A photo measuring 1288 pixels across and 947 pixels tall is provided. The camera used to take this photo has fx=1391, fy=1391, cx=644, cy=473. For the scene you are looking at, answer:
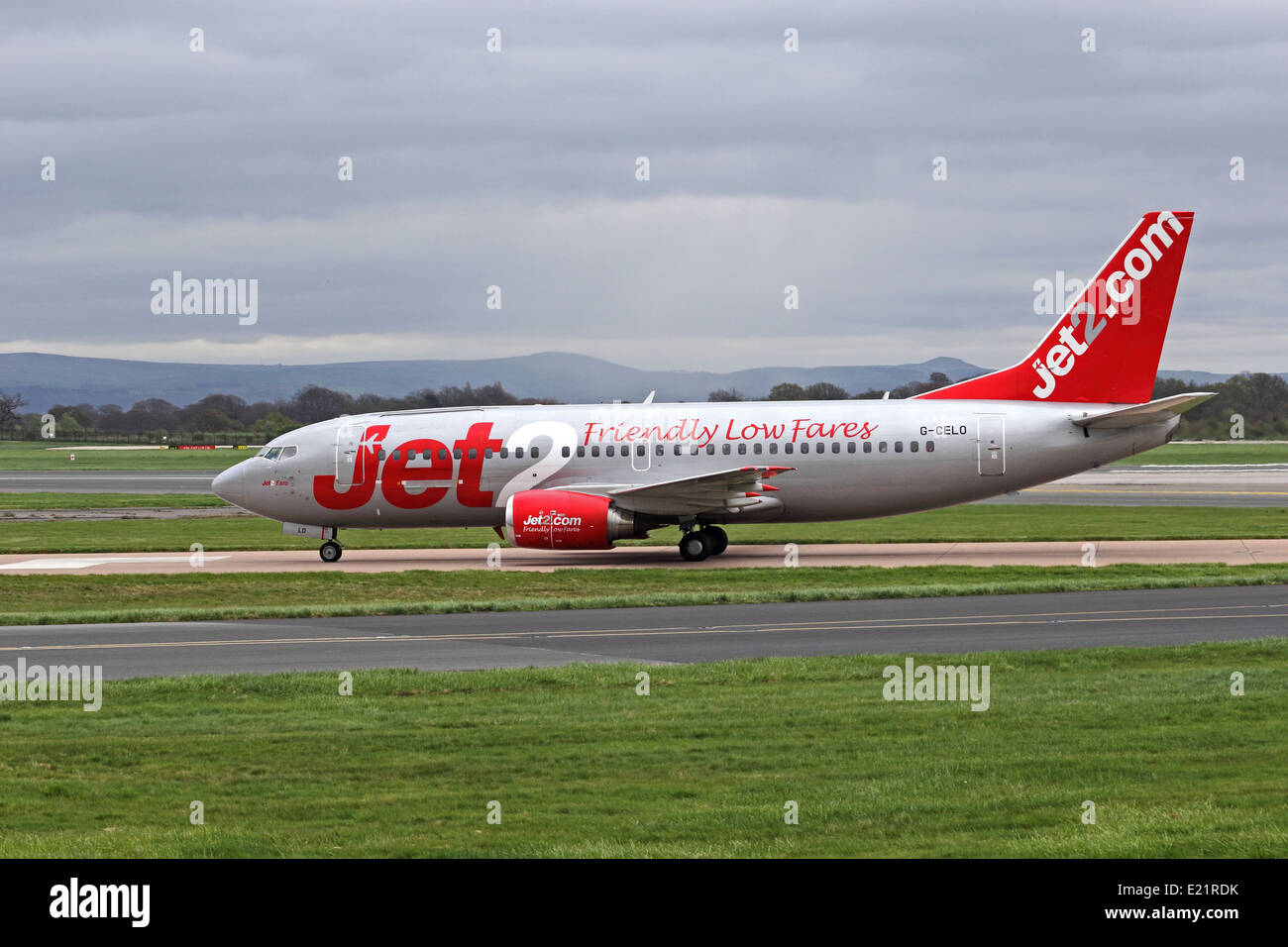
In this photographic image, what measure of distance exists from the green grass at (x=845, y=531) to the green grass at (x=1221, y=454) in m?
40.1

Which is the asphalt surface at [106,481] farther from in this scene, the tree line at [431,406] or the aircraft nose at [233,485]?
the aircraft nose at [233,485]

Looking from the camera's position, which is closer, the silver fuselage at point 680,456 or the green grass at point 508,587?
the green grass at point 508,587

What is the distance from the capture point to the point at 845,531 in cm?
4656

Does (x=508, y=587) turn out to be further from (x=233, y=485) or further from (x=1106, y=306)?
(x=1106, y=306)

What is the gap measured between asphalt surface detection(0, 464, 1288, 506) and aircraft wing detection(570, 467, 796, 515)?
67.0 feet

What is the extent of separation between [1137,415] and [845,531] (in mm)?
13612

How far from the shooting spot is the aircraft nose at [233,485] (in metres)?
39.4

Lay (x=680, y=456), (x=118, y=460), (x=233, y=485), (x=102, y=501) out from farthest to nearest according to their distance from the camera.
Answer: (x=118, y=460), (x=102, y=501), (x=233, y=485), (x=680, y=456)

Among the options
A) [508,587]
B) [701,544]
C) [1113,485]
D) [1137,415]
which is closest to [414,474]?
[701,544]

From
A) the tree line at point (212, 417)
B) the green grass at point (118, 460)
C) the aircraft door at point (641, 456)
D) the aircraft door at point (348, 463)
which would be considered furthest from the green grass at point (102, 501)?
the tree line at point (212, 417)

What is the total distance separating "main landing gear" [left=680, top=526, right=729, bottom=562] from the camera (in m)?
37.0

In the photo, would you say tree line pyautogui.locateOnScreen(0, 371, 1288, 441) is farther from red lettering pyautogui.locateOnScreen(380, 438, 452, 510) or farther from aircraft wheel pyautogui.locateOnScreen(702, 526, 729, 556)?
red lettering pyautogui.locateOnScreen(380, 438, 452, 510)
